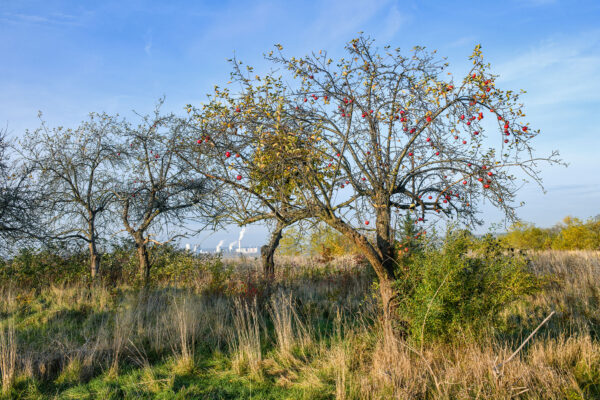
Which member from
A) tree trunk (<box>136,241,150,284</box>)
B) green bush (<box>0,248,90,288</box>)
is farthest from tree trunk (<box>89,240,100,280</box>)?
tree trunk (<box>136,241,150,284</box>)

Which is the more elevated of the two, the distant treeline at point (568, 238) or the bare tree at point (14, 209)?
the bare tree at point (14, 209)

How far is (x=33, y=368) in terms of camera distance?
4.96 meters

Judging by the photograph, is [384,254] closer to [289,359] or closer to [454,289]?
[454,289]

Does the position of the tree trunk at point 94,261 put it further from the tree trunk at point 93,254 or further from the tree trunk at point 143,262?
the tree trunk at point 143,262

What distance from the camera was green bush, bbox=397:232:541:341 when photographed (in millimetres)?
4293

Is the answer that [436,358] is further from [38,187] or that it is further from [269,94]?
[38,187]

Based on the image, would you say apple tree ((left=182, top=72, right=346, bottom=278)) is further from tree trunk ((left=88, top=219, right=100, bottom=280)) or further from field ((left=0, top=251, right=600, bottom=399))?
tree trunk ((left=88, top=219, right=100, bottom=280))

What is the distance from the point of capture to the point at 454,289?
4359mm

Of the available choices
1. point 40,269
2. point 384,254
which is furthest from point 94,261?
point 384,254

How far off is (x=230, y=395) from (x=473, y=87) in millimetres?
4907

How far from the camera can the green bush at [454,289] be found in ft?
14.1

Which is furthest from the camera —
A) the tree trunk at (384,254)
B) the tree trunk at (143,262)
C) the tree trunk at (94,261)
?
the tree trunk at (94,261)

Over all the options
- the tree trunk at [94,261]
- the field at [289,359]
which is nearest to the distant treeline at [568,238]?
the field at [289,359]

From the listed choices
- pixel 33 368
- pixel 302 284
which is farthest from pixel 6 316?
pixel 302 284
